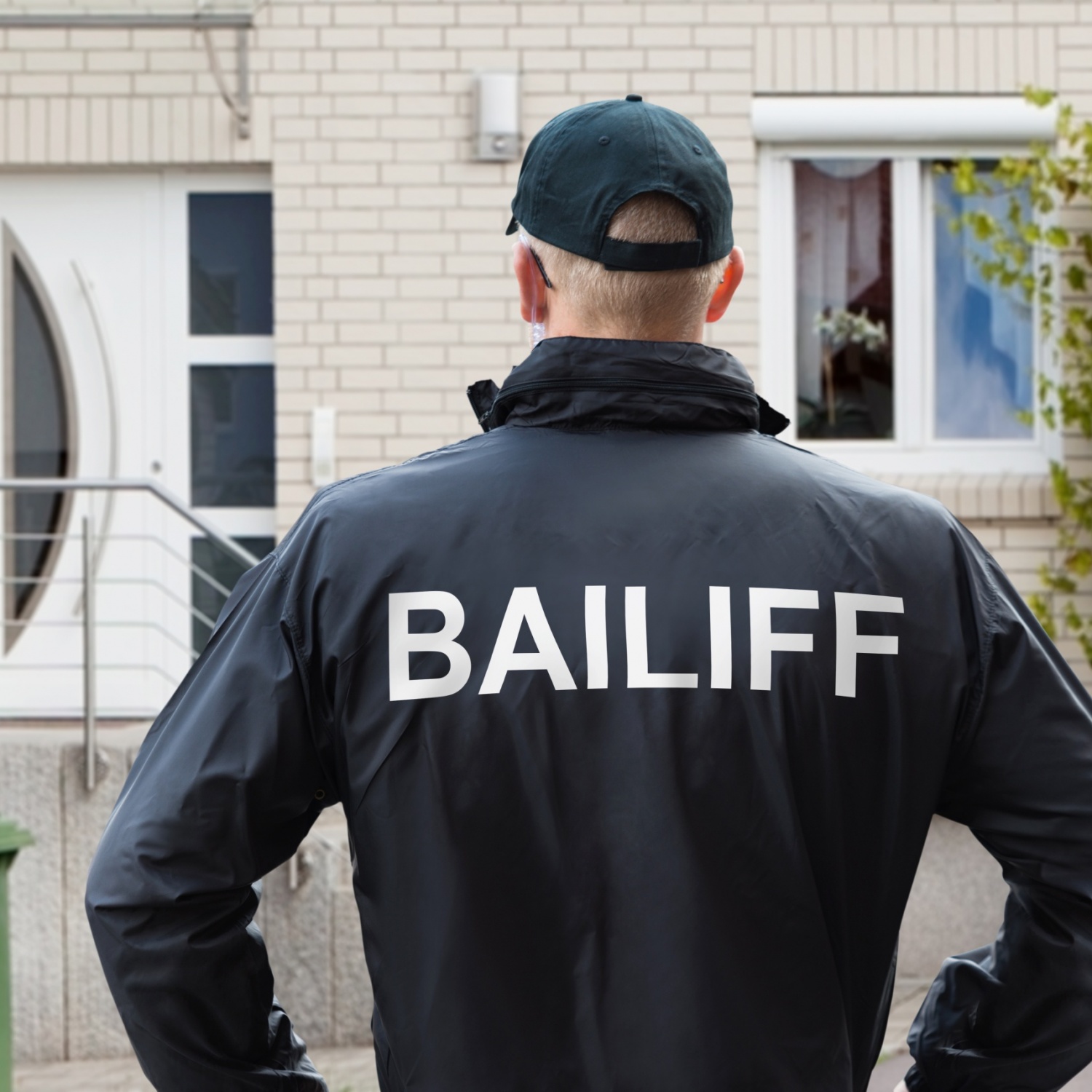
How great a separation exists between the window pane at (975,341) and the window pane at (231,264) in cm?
278

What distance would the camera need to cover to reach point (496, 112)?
18.1 ft

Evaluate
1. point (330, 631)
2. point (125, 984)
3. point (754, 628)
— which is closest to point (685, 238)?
point (754, 628)

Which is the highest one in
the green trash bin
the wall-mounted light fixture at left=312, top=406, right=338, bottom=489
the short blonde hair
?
the wall-mounted light fixture at left=312, top=406, right=338, bottom=489

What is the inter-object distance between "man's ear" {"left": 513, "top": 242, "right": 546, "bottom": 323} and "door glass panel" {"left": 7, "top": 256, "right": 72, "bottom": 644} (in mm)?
4772

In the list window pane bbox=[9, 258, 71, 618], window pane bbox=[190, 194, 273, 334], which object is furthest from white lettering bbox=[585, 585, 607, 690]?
window pane bbox=[9, 258, 71, 618]

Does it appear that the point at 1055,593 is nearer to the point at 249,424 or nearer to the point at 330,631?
the point at 249,424

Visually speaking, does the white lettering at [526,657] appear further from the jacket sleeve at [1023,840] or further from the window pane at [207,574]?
the window pane at [207,574]

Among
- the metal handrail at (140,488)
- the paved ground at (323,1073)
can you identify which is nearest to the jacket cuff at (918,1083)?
the paved ground at (323,1073)

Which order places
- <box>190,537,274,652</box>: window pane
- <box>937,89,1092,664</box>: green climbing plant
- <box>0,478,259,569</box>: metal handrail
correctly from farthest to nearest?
<box>190,537,274,652</box>: window pane → <box>937,89,1092,664</box>: green climbing plant → <box>0,478,259,569</box>: metal handrail

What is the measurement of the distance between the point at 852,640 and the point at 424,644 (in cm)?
38

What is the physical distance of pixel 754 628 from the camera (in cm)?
122

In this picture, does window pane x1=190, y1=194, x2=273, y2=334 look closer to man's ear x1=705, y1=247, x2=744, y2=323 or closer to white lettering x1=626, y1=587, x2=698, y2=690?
man's ear x1=705, y1=247, x2=744, y2=323

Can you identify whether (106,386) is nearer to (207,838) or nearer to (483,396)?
(483,396)

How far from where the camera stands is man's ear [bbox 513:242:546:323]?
1.35 meters
